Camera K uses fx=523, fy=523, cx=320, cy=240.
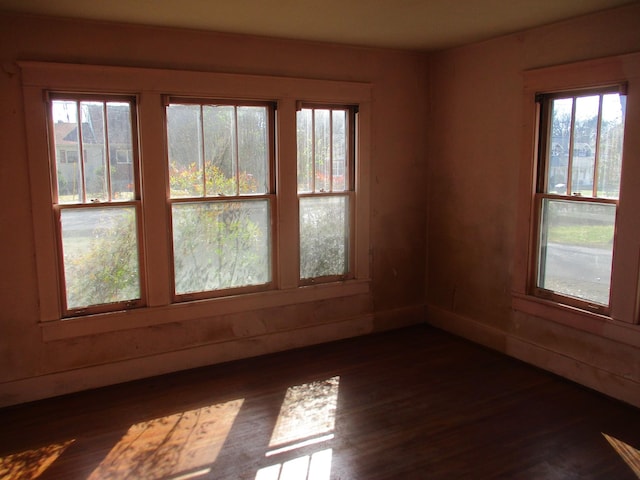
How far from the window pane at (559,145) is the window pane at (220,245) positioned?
231 centimetres

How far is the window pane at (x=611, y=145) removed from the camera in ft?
11.7

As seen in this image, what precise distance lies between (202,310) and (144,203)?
38.6 inches

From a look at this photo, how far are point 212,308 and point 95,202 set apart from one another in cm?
123

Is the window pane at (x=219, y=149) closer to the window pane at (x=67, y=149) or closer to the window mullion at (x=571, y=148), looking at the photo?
the window pane at (x=67, y=149)

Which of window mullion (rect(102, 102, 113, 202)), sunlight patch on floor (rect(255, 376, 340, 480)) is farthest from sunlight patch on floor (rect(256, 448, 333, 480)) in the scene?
window mullion (rect(102, 102, 113, 202))

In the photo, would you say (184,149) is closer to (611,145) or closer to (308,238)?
(308,238)

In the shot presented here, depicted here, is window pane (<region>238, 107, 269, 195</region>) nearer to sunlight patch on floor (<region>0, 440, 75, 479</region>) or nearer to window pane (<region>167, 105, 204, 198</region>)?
window pane (<region>167, 105, 204, 198</region>)

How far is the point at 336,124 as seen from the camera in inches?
186

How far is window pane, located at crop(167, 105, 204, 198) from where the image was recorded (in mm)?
4066

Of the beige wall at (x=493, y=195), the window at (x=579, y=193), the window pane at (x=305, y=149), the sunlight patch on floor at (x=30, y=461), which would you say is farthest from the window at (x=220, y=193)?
the window at (x=579, y=193)

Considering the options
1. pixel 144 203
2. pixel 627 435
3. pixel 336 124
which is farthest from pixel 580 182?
pixel 144 203

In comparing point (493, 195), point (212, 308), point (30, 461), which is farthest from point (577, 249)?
point (30, 461)

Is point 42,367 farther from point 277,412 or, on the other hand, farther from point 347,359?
point 347,359

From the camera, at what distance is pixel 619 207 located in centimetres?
356
